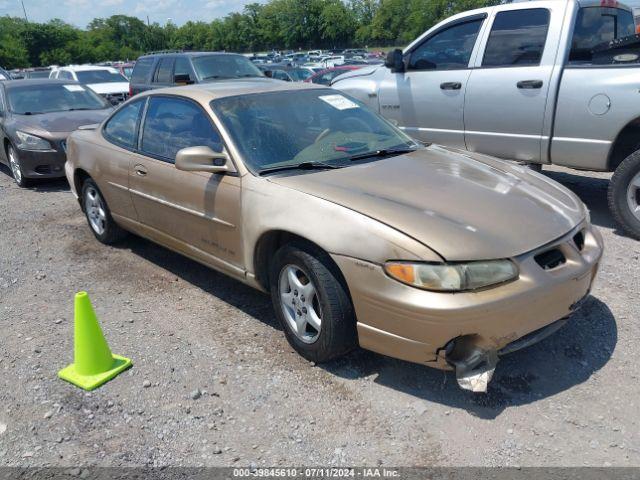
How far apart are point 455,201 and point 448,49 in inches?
153

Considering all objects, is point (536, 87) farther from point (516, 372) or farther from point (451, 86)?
point (516, 372)

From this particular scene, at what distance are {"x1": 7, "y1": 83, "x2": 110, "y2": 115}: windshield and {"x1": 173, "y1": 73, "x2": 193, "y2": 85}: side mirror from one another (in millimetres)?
1628

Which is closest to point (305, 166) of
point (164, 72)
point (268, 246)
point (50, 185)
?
point (268, 246)

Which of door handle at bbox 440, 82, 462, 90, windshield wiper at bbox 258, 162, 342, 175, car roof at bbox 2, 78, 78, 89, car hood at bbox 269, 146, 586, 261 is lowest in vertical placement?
car hood at bbox 269, 146, 586, 261

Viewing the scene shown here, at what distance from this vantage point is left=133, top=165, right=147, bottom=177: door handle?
4.46 m

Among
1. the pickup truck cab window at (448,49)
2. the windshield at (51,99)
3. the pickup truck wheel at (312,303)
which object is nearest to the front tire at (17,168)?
the windshield at (51,99)

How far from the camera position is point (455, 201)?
318cm

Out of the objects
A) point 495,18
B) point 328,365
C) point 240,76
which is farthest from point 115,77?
point 328,365

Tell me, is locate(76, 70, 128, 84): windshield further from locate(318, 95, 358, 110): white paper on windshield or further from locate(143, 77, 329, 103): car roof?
locate(318, 95, 358, 110): white paper on windshield

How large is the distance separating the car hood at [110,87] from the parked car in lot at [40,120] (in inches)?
228

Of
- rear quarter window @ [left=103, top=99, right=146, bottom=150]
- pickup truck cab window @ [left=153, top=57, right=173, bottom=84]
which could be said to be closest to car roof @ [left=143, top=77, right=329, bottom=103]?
rear quarter window @ [left=103, top=99, right=146, bottom=150]

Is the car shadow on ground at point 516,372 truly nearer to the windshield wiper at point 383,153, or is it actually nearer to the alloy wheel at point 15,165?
the windshield wiper at point 383,153

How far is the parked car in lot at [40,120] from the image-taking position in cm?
805

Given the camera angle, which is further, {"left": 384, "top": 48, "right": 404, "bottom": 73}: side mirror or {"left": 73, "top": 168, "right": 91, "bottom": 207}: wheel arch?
{"left": 384, "top": 48, "right": 404, "bottom": 73}: side mirror
